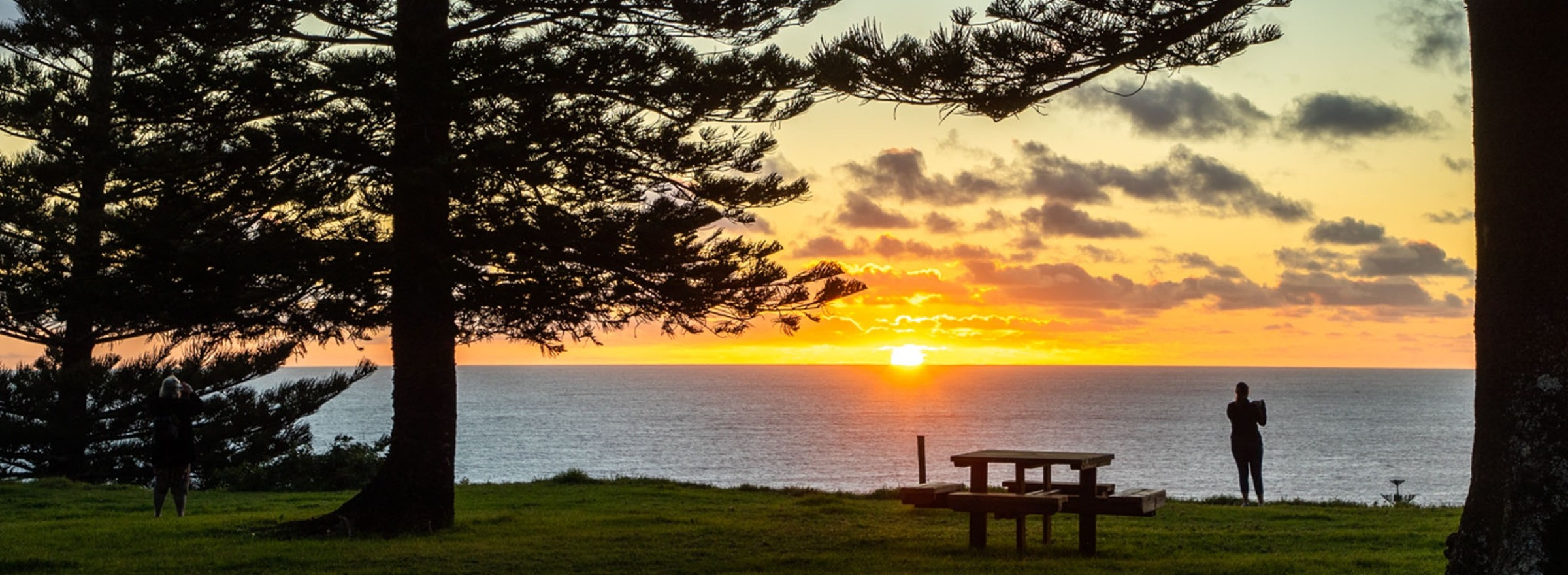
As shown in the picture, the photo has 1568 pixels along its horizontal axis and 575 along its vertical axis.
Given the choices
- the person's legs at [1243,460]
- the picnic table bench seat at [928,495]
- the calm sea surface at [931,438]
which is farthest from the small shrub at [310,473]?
the calm sea surface at [931,438]

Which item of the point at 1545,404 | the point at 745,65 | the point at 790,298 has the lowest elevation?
the point at 1545,404

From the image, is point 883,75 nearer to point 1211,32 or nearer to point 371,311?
point 1211,32

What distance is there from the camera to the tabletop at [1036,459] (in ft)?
31.8

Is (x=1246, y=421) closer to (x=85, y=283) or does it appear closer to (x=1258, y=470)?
(x=1258, y=470)

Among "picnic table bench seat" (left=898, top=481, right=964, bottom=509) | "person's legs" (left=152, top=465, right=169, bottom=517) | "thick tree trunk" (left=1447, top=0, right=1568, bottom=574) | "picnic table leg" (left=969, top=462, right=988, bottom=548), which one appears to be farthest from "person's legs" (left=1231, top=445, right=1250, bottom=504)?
"person's legs" (left=152, top=465, right=169, bottom=517)

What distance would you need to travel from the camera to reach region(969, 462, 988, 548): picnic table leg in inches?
397

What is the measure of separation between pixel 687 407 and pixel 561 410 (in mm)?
14284

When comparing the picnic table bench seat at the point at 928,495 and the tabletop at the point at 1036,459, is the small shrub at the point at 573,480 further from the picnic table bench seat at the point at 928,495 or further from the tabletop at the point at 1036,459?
the tabletop at the point at 1036,459

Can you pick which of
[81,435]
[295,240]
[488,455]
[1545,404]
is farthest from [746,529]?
[488,455]

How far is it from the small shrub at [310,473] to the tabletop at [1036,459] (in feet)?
50.5

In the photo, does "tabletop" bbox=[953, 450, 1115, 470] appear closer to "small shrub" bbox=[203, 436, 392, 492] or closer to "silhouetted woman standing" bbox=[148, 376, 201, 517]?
"silhouetted woman standing" bbox=[148, 376, 201, 517]

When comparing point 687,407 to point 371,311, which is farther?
point 687,407

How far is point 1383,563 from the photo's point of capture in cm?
934

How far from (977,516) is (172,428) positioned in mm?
8398
